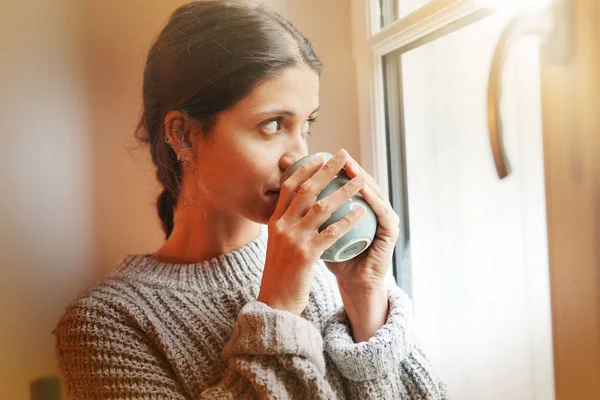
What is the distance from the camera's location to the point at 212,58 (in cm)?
76

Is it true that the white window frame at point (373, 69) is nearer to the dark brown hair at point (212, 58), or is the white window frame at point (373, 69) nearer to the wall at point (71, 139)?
the wall at point (71, 139)

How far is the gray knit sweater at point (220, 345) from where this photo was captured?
2.20ft

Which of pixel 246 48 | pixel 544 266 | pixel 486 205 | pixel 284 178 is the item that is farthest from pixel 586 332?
pixel 246 48

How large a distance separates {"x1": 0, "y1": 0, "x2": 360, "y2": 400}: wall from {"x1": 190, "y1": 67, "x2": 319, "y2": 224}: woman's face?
27 centimetres

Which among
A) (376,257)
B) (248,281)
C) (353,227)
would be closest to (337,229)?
(353,227)

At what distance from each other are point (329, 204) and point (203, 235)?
35cm

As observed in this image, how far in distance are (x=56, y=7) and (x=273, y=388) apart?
837mm

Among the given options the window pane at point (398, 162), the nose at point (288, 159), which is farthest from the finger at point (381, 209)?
the window pane at point (398, 162)

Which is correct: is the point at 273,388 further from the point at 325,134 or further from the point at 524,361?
the point at 325,134

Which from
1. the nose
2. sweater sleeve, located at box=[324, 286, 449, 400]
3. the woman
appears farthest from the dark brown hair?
sweater sleeve, located at box=[324, 286, 449, 400]

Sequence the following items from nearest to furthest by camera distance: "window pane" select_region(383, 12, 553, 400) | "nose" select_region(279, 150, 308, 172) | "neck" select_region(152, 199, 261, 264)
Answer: "window pane" select_region(383, 12, 553, 400), "nose" select_region(279, 150, 308, 172), "neck" select_region(152, 199, 261, 264)

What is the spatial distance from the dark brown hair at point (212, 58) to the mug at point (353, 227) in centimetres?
16

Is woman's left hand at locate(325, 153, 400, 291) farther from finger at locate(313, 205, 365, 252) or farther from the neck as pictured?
the neck

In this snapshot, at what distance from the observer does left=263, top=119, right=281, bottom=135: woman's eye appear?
74 cm
